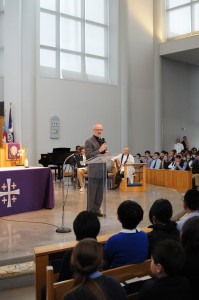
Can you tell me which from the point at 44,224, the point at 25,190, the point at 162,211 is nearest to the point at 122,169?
the point at 25,190

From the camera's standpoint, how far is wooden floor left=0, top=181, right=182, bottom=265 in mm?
4859

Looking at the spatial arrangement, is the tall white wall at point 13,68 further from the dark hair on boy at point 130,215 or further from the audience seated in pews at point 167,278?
the audience seated in pews at point 167,278

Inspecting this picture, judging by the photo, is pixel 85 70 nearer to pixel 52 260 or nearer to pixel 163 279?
pixel 52 260

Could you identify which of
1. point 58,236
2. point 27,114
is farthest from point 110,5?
point 58,236

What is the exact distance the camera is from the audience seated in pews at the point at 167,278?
1.87 m

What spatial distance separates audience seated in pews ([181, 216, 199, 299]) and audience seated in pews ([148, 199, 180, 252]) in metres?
0.53

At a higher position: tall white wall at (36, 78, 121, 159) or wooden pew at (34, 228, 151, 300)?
tall white wall at (36, 78, 121, 159)

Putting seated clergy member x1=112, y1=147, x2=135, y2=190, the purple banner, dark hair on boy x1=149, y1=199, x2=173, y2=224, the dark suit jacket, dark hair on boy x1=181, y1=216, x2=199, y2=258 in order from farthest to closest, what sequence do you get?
seated clergy member x1=112, y1=147, x2=135, y2=190 → the purple banner → the dark suit jacket → dark hair on boy x1=149, y1=199, x2=173, y2=224 → dark hair on boy x1=181, y1=216, x2=199, y2=258

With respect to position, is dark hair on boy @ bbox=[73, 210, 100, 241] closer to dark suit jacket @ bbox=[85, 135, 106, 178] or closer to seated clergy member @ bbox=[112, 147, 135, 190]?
dark suit jacket @ bbox=[85, 135, 106, 178]

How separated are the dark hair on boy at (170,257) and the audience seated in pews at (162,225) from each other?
0.93 meters

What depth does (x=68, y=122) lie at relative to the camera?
1495cm

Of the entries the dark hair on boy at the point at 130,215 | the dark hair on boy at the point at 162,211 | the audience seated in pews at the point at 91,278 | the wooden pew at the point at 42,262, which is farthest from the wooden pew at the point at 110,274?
the wooden pew at the point at 42,262

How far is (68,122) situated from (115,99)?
2720 mm

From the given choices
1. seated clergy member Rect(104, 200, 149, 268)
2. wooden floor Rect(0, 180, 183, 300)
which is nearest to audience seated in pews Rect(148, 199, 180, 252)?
seated clergy member Rect(104, 200, 149, 268)
